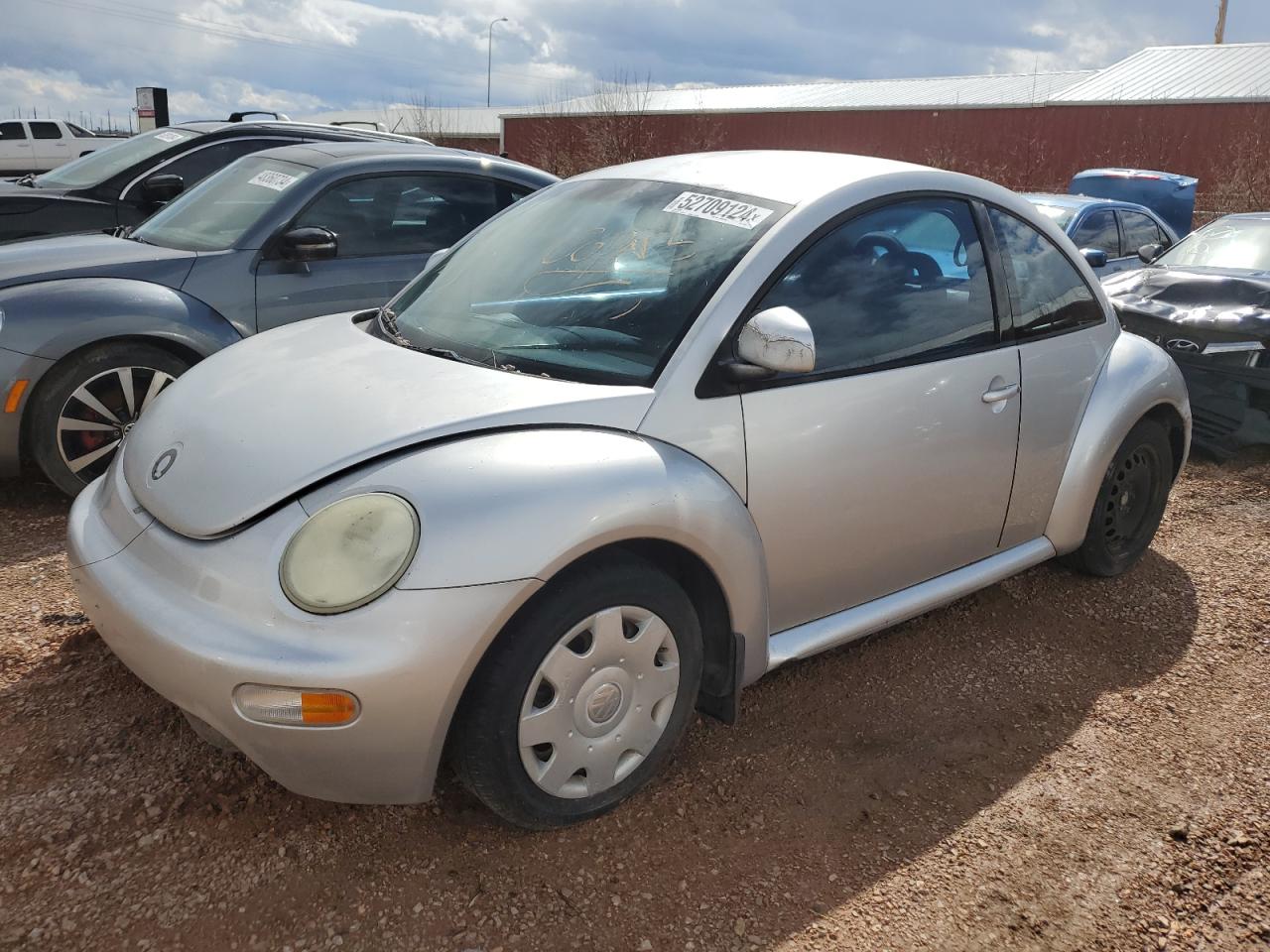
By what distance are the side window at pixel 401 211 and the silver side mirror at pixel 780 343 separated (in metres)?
3.37

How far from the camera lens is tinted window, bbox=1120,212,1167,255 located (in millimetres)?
9414

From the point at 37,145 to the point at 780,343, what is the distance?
88.1 feet

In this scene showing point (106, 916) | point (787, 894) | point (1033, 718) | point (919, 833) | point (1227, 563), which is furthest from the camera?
point (1227, 563)

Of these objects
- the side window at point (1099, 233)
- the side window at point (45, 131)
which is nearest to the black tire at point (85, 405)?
the side window at point (1099, 233)

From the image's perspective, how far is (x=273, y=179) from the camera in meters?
5.49

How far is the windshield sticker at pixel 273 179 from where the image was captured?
17.7ft

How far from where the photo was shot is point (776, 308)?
104 inches

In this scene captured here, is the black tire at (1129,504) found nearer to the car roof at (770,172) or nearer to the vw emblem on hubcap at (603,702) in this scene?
the car roof at (770,172)

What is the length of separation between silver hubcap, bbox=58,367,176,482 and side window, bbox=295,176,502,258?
1.17 metres

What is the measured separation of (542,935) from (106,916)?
941 millimetres

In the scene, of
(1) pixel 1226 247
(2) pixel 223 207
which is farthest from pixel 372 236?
(1) pixel 1226 247

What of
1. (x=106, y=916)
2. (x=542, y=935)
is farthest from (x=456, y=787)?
(x=106, y=916)

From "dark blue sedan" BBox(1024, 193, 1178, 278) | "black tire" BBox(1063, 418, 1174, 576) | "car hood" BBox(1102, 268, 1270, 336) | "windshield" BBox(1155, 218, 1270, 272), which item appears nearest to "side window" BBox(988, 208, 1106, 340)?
"black tire" BBox(1063, 418, 1174, 576)

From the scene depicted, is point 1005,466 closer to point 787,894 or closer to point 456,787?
point 787,894
